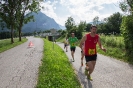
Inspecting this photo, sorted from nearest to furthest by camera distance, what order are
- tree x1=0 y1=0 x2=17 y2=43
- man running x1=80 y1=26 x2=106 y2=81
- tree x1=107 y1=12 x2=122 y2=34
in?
man running x1=80 y1=26 x2=106 y2=81, tree x1=0 y1=0 x2=17 y2=43, tree x1=107 y1=12 x2=122 y2=34

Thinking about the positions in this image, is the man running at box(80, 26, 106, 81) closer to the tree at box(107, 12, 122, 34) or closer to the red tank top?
the red tank top

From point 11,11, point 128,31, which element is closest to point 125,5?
point 128,31

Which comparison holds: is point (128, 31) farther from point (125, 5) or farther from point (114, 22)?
point (114, 22)

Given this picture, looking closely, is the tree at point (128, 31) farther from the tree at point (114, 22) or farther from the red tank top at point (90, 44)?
the tree at point (114, 22)

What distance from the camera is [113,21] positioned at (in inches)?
3511

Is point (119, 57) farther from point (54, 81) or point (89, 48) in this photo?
point (54, 81)

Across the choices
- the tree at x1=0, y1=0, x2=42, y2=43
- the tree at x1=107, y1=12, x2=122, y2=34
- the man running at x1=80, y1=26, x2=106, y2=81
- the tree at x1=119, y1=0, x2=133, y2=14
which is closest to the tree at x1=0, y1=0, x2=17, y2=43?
the tree at x1=0, y1=0, x2=42, y2=43

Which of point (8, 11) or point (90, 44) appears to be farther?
point (8, 11)

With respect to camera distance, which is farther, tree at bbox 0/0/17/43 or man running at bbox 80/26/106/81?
tree at bbox 0/0/17/43

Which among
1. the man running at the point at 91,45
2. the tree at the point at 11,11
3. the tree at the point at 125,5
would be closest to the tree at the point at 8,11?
the tree at the point at 11,11

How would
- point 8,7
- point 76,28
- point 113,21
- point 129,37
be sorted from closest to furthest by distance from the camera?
point 129,37 → point 8,7 → point 76,28 → point 113,21

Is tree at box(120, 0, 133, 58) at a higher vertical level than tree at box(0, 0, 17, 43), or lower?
lower

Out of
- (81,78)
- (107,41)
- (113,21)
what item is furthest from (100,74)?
(113,21)

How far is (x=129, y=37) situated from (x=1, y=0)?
2970 centimetres
